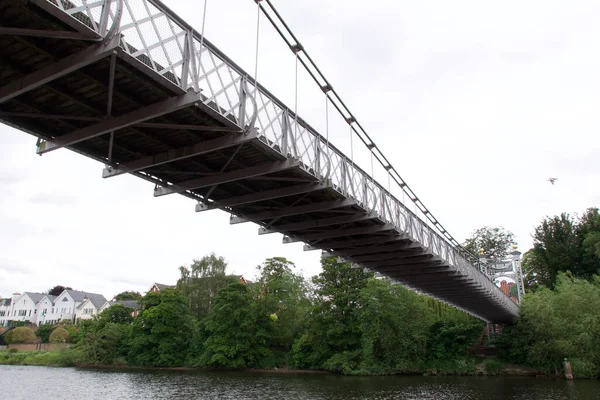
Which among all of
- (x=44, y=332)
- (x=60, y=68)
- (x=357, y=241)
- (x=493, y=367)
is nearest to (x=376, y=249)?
(x=357, y=241)

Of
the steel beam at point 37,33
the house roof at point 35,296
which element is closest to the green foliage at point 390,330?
the steel beam at point 37,33

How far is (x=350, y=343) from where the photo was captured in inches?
1789

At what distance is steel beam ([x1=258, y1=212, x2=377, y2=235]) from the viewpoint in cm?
1848

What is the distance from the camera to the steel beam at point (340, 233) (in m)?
19.9

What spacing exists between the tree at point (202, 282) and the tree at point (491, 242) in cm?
3909

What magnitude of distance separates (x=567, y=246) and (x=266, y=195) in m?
57.3

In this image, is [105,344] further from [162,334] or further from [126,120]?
[126,120]

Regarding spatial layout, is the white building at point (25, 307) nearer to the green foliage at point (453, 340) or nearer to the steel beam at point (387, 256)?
the green foliage at point (453, 340)

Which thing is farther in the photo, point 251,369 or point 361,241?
point 251,369

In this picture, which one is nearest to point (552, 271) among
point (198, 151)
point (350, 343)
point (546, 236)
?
point (546, 236)

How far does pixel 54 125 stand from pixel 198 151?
3540 mm

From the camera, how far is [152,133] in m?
12.4

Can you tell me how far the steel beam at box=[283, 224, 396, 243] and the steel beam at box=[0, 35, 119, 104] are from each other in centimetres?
1392

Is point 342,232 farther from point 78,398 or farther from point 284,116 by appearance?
point 78,398
